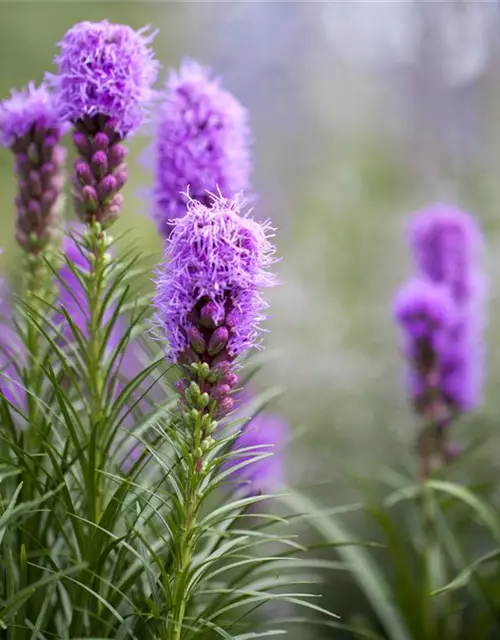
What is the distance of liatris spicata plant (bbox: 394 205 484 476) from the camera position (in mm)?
2041

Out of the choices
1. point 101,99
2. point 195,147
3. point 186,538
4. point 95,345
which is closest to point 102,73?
point 101,99

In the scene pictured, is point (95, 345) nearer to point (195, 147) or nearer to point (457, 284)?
point (195, 147)

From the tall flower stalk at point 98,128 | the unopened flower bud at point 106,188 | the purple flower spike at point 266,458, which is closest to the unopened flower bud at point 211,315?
the tall flower stalk at point 98,128

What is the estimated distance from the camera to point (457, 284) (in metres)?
2.23

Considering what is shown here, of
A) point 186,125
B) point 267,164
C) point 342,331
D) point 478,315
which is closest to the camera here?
point 186,125

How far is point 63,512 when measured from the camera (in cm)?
121

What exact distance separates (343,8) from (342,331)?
242cm

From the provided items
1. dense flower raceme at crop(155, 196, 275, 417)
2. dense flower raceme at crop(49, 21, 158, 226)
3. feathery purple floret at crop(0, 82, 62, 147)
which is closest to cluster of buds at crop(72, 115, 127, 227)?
dense flower raceme at crop(49, 21, 158, 226)

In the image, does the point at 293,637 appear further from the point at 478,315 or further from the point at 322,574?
the point at 478,315

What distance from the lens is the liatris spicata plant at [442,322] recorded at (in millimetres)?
2041

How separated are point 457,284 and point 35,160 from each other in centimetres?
131

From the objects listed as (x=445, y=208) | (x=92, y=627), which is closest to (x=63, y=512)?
(x=92, y=627)

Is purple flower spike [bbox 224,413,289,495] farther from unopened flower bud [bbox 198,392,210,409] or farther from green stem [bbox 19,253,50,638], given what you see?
unopened flower bud [bbox 198,392,210,409]

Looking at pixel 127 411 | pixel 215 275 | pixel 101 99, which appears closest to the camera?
pixel 215 275
